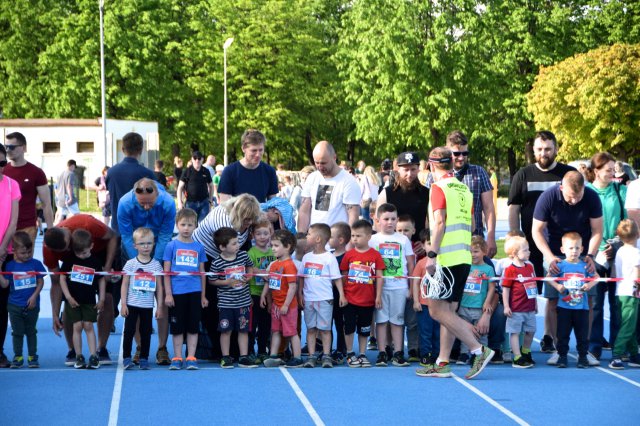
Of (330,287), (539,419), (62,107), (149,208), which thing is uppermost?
(62,107)

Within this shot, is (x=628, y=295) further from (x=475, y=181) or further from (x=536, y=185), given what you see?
(x=475, y=181)

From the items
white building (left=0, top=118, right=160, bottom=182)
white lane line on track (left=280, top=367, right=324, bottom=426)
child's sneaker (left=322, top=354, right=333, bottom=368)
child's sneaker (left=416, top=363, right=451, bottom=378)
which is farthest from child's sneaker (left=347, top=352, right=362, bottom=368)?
white building (left=0, top=118, right=160, bottom=182)

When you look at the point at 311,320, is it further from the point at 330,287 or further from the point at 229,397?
the point at 229,397

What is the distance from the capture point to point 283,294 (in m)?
10.2

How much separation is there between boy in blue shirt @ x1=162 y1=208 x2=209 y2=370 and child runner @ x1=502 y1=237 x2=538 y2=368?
2877 mm

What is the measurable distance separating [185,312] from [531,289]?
3.28 metres

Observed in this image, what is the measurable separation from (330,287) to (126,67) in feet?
161

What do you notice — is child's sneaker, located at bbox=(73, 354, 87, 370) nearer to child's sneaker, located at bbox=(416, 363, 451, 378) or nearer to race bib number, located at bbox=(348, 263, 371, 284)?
race bib number, located at bbox=(348, 263, 371, 284)

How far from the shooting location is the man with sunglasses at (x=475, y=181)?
10.4 metres

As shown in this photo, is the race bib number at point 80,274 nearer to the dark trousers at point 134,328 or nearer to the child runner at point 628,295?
the dark trousers at point 134,328

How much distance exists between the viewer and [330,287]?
10219 mm

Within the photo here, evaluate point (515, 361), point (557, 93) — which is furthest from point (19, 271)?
point (557, 93)

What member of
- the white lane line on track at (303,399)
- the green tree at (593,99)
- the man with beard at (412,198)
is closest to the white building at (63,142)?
the green tree at (593,99)

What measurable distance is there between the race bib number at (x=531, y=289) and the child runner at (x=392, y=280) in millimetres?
1131
